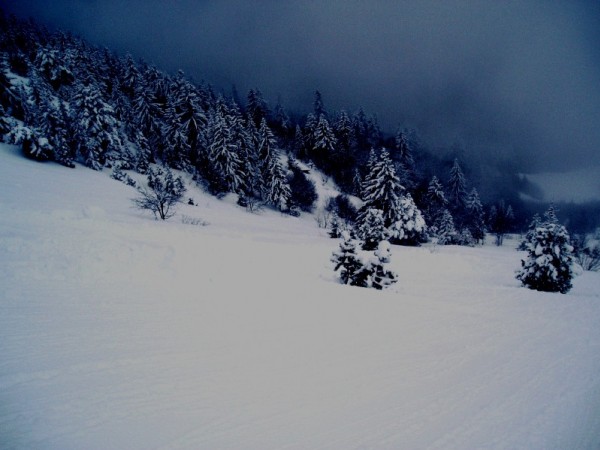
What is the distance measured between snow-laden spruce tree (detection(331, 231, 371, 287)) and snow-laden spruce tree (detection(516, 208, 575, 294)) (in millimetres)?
7895

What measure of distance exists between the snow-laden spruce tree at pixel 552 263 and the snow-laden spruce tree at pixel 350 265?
789 centimetres

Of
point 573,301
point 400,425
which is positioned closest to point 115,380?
point 400,425

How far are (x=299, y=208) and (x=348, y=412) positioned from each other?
4940cm

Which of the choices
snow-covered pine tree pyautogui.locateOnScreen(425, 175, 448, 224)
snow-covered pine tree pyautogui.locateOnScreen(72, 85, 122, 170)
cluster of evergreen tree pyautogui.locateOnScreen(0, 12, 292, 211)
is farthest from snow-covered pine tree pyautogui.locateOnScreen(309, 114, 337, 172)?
snow-covered pine tree pyautogui.locateOnScreen(72, 85, 122, 170)

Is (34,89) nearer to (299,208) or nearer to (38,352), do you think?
(299,208)

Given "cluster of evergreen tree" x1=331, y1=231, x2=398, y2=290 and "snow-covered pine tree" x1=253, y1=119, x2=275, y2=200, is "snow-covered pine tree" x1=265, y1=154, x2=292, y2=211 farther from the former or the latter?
"cluster of evergreen tree" x1=331, y1=231, x2=398, y2=290

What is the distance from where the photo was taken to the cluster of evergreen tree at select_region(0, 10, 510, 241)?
109 feet

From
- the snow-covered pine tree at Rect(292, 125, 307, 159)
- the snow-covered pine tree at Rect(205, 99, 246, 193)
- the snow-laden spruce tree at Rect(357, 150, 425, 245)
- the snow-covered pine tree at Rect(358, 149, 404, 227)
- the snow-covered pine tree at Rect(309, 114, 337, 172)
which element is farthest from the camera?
the snow-covered pine tree at Rect(292, 125, 307, 159)

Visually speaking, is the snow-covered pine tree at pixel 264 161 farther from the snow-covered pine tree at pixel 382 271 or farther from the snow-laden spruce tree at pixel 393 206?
the snow-covered pine tree at pixel 382 271

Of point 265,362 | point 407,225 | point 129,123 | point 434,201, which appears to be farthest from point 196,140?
point 434,201

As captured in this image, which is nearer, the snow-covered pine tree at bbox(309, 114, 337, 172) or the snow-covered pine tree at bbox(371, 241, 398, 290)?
the snow-covered pine tree at bbox(371, 241, 398, 290)

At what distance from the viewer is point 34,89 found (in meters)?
34.7

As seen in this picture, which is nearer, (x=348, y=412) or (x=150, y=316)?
(x=348, y=412)

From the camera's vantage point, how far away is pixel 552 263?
38.2 ft
